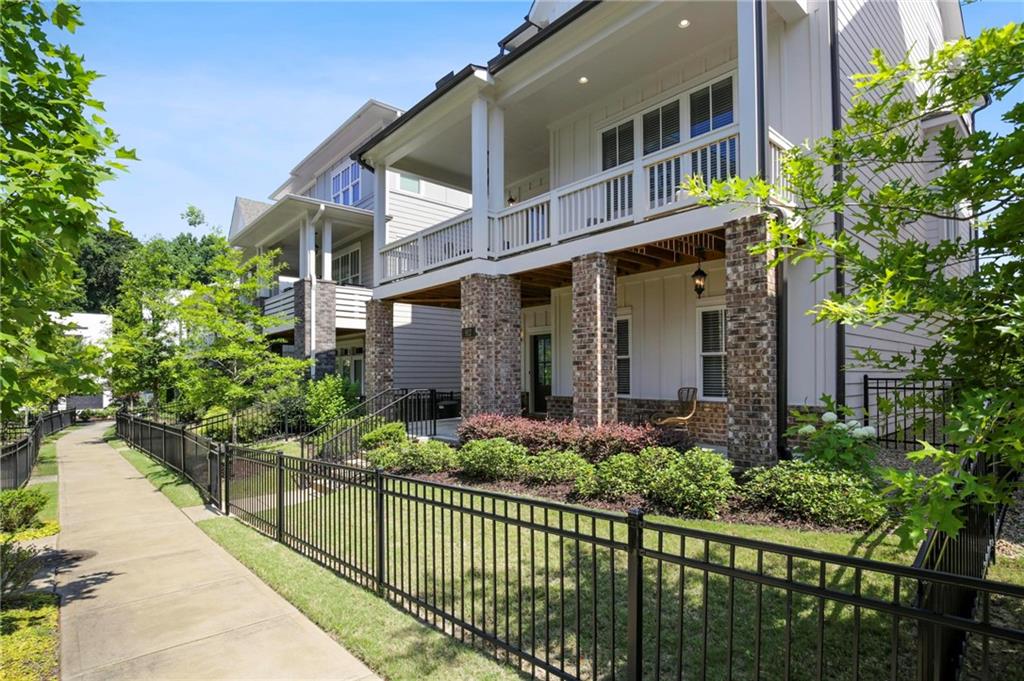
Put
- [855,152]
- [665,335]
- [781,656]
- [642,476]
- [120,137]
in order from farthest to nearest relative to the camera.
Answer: [665,335] → [642,476] → [120,137] → [781,656] → [855,152]

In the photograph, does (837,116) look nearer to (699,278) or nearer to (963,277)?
(699,278)

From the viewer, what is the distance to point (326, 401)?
49.2ft

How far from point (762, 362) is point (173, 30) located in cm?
867

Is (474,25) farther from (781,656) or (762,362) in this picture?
(781,656)

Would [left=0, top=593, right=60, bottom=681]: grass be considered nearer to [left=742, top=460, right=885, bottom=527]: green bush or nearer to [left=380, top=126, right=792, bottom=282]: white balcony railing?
[left=742, top=460, right=885, bottom=527]: green bush

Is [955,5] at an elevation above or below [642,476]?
above

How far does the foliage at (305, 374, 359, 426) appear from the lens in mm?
14805

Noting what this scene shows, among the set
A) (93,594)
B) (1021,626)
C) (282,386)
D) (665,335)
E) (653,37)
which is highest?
(653,37)

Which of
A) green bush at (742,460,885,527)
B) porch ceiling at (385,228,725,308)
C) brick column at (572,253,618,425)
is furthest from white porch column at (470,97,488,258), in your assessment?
green bush at (742,460,885,527)

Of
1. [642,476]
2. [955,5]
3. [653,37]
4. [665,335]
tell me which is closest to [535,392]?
[665,335]

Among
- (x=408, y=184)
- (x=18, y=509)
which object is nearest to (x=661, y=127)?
(x=408, y=184)

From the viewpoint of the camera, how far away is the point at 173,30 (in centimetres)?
654

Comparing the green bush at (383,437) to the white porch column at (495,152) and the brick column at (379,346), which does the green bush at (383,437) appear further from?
the white porch column at (495,152)

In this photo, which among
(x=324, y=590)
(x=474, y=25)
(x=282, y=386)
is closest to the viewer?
(x=324, y=590)
